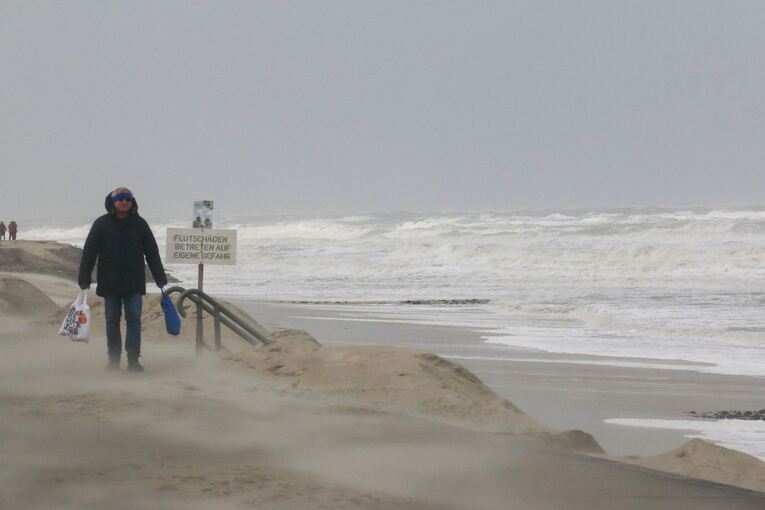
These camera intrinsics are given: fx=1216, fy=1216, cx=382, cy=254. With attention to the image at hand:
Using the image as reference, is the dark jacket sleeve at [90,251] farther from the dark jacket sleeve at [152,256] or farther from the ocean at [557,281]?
the ocean at [557,281]

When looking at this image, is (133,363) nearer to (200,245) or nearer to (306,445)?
(200,245)

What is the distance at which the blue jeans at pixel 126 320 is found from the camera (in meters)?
9.78

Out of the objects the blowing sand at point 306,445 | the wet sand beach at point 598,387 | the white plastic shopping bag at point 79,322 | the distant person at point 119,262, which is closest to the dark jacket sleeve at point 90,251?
the distant person at point 119,262

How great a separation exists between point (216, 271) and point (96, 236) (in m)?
35.2

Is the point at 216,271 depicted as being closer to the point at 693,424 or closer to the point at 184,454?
the point at 693,424

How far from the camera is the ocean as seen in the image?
59.2 feet

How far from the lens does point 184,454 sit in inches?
251

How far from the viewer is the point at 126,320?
987 cm

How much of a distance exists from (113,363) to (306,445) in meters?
3.47

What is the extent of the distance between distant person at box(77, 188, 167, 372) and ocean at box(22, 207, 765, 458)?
14.8 feet

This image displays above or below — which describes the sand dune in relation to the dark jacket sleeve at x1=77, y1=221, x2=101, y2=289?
below

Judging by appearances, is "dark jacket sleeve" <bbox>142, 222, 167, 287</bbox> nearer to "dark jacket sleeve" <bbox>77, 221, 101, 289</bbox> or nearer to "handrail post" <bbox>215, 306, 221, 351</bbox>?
"dark jacket sleeve" <bbox>77, 221, 101, 289</bbox>

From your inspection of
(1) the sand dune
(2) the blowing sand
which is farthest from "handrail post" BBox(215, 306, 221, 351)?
(1) the sand dune

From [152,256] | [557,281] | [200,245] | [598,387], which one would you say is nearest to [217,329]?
[200,245]
